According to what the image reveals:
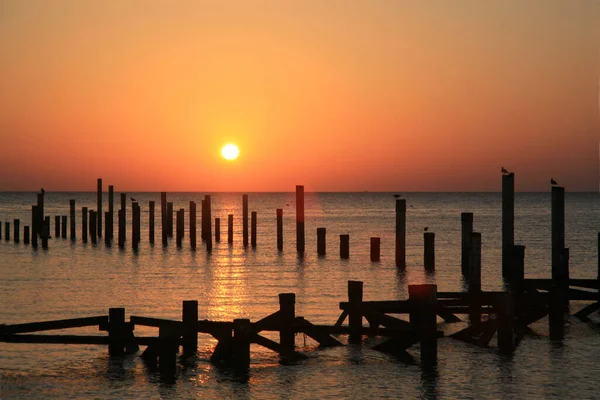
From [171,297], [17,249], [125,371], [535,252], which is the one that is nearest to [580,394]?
[125,371]

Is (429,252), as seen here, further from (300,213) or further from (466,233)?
(300,213)

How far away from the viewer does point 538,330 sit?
57.0 feet

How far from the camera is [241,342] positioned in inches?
528

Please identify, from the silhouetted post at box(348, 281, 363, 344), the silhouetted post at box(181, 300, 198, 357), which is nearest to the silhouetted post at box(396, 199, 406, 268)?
the silhouetted post at box(348, 281, 363, 344)

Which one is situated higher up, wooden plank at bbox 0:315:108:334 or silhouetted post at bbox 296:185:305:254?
silhouetted post at bbox 296:185:305:254

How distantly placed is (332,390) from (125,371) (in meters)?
3.31

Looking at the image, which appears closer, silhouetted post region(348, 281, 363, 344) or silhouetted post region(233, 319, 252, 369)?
silhouetted post region(233, 319, 252, 369)

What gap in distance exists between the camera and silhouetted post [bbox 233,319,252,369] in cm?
1331

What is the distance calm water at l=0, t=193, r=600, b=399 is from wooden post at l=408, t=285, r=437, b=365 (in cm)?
31

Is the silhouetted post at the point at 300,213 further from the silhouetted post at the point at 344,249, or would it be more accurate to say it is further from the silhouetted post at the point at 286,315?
the silhouetted post at the point at 286,315

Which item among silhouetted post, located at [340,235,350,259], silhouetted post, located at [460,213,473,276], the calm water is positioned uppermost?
silhouetted post, located at [460,213,473,276]

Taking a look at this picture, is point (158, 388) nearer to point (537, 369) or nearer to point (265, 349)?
point (265, 349)

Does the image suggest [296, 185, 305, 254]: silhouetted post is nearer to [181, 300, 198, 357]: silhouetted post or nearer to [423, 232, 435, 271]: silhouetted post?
[423, 232, 435, 271]: silhouetted post

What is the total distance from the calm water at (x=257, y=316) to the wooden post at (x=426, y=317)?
1.01 feet
